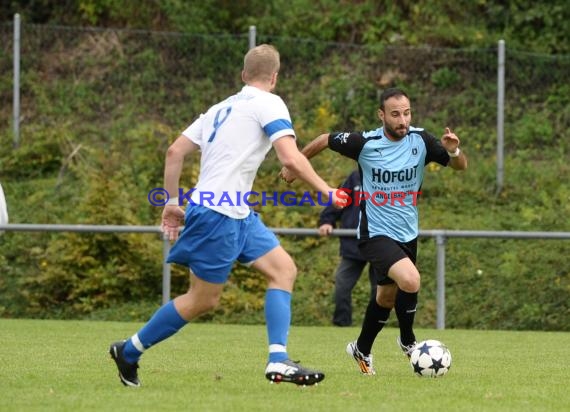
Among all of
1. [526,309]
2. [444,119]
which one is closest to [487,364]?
[526,309]

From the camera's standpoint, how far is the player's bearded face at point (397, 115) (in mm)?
8828

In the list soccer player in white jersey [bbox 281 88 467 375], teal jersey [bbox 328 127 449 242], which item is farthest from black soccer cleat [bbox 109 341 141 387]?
teal jersey [bbox 328 127 449 242]

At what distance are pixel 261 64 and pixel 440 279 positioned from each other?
25.4 ft

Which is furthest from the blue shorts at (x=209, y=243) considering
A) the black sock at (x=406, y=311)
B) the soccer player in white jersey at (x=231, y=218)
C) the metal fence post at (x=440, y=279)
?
the metal fence post at (x=440, y=279)

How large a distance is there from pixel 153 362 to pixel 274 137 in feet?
8.82

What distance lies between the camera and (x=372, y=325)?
354 inches

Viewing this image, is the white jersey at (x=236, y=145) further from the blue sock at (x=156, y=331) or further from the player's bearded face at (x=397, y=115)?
the player's bearded face at (x=397, y=115)

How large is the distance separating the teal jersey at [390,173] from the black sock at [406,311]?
0.39 m

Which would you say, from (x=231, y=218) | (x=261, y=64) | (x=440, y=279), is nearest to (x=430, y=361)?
(x=231, y=218)

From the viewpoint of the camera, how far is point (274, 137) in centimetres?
725

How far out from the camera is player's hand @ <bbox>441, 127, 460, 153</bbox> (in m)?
8.63

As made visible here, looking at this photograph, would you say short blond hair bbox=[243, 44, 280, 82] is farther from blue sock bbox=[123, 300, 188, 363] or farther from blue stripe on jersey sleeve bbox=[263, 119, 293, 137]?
blue sock bbox=[123, 300, 188, 363]

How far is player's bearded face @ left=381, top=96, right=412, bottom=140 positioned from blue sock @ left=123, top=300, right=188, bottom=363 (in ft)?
7.51

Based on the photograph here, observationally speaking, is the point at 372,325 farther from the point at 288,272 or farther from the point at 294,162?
the point at 294,162
